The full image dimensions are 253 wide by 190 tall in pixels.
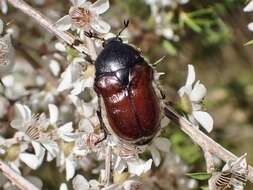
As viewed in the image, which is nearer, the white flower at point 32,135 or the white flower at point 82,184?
the white flower at point 82,184

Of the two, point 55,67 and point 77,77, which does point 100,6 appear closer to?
point 77,77

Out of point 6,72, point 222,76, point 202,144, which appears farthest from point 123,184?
point 222,76

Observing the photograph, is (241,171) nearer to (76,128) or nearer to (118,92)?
(118,92)

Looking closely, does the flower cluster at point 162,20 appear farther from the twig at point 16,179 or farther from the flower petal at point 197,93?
the twig at point 16,179

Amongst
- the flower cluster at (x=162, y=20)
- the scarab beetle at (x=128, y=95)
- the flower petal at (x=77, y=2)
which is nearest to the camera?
the scarab beetle at (x=128, y=95)

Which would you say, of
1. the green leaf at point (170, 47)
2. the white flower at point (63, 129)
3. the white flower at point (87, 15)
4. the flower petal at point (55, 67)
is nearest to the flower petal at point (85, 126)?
the white flower at point (63, 129)

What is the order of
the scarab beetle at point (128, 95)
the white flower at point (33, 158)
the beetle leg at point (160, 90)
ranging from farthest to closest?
the white flower at point (33, 158) < the beetle leg at point (160, 90) < the scarab beetle at point (128, 95)
